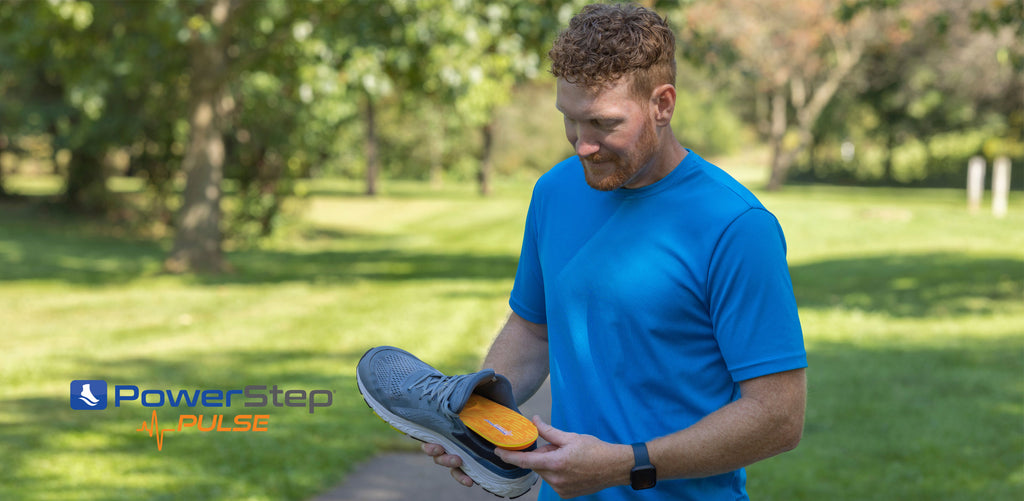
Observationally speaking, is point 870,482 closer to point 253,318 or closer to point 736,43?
point 253,318

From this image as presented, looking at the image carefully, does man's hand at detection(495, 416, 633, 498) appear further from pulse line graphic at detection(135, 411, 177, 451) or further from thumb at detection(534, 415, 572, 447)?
pulse line graphic at detection(135, 411, 177, 451)

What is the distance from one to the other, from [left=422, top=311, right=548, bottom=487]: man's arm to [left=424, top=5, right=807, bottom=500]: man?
10.3 inches

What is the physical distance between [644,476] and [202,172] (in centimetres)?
1537

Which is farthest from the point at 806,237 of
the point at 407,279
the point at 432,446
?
the point at 432,446

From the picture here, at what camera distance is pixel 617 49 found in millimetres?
2016

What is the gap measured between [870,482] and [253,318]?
804 centimetres

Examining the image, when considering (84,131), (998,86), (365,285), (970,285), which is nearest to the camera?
(970,285)

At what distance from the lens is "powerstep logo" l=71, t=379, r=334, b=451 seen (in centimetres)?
731

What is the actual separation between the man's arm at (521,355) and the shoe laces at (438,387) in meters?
0.20

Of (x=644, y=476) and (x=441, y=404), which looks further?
(x=441, y=404)

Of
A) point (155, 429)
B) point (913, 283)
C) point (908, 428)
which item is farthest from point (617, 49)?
point (913, 283)

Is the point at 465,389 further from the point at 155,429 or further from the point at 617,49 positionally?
the point at 155,429

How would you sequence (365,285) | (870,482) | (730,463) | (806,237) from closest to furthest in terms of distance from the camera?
(730,463) < (870,482) < (365,285) < (806,237)

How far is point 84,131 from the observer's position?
21859 millimetres
